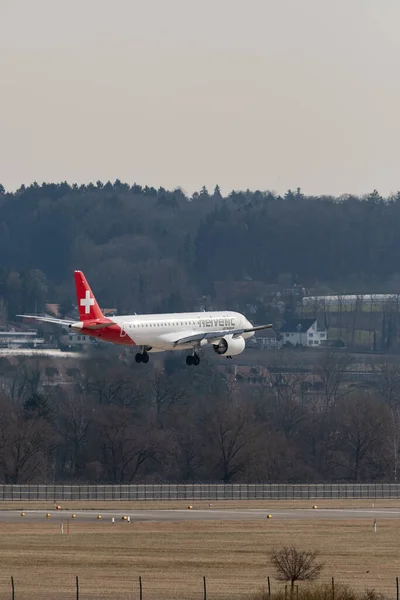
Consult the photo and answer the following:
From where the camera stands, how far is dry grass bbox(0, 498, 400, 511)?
14412cm

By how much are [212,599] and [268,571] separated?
14.0 meters

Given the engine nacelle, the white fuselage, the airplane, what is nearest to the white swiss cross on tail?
the airplane

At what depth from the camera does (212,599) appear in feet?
282

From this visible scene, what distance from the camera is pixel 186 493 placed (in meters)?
158

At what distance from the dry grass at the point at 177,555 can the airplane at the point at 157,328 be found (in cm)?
1442

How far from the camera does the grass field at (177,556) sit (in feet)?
300

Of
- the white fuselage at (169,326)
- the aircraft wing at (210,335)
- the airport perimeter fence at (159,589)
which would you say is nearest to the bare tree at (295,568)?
the airport perimeter fence at (159,589)

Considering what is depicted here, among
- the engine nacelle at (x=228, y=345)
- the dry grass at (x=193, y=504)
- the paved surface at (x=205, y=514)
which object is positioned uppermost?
the engine nacelle at (x=228, y=345)

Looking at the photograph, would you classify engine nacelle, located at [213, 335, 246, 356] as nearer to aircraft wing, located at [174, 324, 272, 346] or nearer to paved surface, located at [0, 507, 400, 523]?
aircraft wing, located at [174, 324, 272, 346]

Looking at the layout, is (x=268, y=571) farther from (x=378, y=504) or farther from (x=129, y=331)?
(x=378, y=504)

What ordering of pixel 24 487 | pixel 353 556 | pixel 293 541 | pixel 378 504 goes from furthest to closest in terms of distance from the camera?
pixel 24 487
pixel 378 504
pixel 293 541
pixel 353 556

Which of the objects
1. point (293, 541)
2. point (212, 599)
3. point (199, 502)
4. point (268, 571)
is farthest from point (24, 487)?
point (212, 599)

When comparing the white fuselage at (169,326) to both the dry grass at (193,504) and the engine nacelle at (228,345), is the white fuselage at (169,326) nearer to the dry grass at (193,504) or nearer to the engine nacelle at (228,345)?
the engine nacelle at (228,345)

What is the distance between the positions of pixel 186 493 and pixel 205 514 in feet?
72.4
